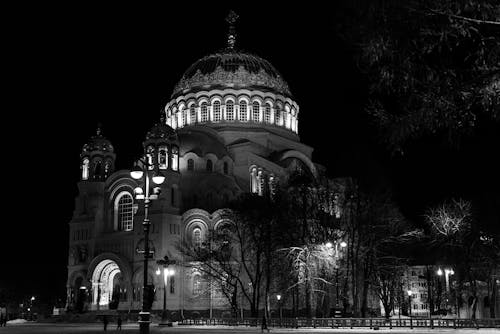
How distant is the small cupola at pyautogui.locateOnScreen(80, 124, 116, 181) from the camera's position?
66.2 meters

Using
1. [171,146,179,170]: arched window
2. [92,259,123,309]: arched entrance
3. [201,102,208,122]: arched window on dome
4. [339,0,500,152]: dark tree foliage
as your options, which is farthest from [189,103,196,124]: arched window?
[339,0,500,152]: dark tree foliage

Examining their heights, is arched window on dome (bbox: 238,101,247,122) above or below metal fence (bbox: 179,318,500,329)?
above

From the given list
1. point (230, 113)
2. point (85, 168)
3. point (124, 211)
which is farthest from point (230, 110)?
point (124, 211)

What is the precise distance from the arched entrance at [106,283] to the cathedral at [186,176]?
101 mm

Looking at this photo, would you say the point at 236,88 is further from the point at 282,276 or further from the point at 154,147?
the point at 282,276

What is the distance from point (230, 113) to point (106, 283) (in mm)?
22513

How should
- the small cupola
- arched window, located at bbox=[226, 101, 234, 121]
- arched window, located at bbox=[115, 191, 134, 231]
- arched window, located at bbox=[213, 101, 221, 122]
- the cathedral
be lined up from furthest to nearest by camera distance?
arched window, located at bbox=[213, 101, 221, 122]
arched window, located at bbox=[226, 101, 234, 121]
the small cupola
arched window, located at bbox=[115, 191, 134, 231]
the cathedral

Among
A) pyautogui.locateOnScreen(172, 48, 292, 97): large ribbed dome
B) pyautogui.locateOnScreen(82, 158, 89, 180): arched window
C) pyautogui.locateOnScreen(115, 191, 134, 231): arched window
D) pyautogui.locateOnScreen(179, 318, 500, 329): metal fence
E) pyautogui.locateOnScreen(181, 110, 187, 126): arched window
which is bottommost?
pyautogui.locateOnScreen(179, 318, 500, 329): metal fence

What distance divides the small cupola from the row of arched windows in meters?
10.7

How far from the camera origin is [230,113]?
7350 centimetres

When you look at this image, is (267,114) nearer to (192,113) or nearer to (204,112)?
(204,112)

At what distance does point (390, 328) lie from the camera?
35469 millimetres

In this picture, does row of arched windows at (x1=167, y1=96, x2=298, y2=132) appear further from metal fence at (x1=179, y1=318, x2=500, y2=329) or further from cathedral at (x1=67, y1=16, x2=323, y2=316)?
metal fence at (x1=179, y1=318, x2=500, y2=329)

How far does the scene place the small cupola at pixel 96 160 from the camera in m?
66.2
